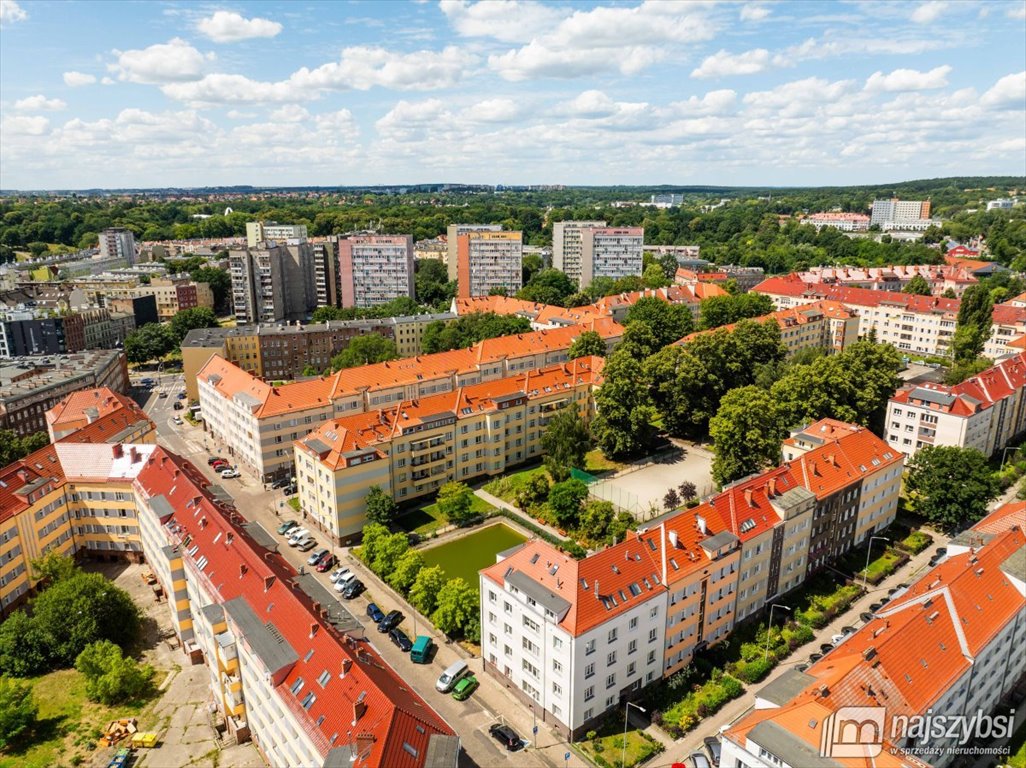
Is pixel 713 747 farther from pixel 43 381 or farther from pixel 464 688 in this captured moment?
pixel 43 381

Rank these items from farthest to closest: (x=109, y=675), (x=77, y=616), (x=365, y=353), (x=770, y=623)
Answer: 1. (x=365, y=353)
2. (x=770, y=623)
3. (x=77, y=616)
4. (x=109, y=675)

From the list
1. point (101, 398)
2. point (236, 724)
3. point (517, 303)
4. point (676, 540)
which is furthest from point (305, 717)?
point (517, 303)

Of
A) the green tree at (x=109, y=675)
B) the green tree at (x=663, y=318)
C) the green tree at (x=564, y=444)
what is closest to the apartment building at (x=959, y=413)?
the green tree at (x=564, y=444)

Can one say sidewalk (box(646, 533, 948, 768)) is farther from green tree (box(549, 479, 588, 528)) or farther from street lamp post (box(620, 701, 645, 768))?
green tree (box(549, 479, 588, 528))

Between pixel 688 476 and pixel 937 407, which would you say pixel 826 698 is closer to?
pixel 688 476

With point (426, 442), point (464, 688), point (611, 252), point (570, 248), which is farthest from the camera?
point (570, 248)

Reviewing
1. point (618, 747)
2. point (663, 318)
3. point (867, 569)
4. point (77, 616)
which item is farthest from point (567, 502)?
point (663, 318)
